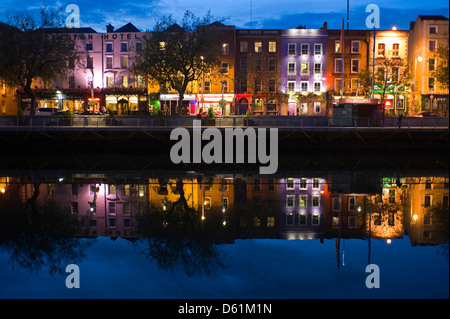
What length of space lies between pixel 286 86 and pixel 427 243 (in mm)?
56467

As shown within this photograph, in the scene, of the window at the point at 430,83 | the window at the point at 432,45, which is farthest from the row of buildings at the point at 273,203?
the window at the point at 432,45

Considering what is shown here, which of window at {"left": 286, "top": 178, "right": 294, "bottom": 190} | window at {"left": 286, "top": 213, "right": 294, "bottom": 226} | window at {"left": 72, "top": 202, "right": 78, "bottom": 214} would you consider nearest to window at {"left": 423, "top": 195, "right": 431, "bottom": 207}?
window at {"left": 286, "top": 213, "right": 294, "bottom": 226}

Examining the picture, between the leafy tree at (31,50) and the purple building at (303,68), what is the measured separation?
30458 millimetres

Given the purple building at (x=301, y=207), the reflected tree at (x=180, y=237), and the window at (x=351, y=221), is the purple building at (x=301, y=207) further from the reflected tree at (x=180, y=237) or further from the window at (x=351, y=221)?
the reflected tree at (x=180, y=237)

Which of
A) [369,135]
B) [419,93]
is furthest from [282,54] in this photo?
[369,135]

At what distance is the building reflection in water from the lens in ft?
46.8

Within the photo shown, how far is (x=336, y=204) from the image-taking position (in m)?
18.3

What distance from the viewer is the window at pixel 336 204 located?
17.6 metres

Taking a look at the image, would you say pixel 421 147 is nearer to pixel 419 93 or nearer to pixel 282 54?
pixel 419 93

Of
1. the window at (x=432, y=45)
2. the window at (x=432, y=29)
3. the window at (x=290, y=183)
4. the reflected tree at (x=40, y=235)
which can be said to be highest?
the window at (x=432, y=29)

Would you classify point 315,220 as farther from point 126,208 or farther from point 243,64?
point 243,64

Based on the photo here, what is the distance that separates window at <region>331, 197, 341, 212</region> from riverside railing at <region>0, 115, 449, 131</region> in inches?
757

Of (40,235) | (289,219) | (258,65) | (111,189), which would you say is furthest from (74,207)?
(258,65)

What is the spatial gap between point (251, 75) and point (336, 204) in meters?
49.2
